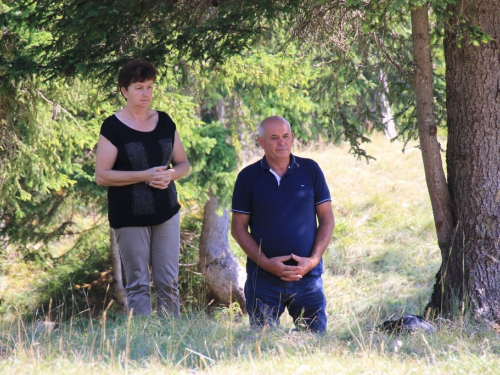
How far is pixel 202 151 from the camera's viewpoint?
1025 centimetres

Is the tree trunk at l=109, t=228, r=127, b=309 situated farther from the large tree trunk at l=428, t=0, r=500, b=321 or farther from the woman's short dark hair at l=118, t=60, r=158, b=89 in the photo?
the large tree trunk at l=428, t=0, r=500, b=321

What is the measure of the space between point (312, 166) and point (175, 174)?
3.64ft

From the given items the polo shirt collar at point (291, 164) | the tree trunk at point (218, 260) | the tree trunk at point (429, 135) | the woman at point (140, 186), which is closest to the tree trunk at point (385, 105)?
the tree trunk at point (429, 135)

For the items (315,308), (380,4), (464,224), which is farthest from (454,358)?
(380,4)

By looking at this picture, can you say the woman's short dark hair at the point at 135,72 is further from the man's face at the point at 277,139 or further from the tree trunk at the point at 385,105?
the tree trunk at the point at 385,105

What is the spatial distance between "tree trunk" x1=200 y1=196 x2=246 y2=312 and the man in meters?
7.48

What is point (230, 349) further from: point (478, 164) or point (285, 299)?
point (478, 164)

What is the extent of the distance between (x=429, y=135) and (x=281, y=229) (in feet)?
4.94

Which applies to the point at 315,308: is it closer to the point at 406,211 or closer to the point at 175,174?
the point at 175,174

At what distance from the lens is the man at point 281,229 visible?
463 cm

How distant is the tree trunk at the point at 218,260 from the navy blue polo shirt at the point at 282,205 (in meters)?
7.48

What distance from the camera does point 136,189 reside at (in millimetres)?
4773

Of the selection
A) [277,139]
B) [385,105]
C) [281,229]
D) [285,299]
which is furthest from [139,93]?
[385,105]

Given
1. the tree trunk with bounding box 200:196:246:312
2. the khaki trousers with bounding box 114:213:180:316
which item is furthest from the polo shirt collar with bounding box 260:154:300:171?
the tree trunk with bounding box 200:196:246:312
